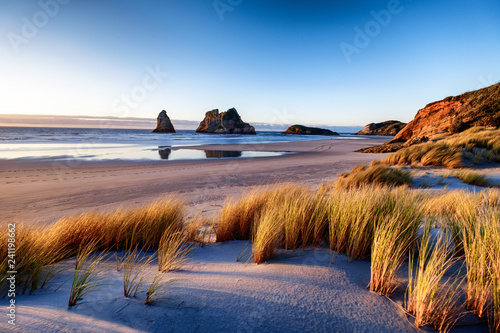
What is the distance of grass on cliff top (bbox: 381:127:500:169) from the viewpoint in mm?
8633

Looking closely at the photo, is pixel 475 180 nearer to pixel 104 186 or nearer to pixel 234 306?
pixel 234 306

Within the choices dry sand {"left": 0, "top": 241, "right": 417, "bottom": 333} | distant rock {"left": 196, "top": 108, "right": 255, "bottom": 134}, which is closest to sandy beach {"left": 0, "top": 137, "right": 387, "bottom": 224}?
dry sand {"left": 0, "top": 241, "right": 417, "bottom": 333}

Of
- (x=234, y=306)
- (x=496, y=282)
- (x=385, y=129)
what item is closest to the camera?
(x=496, y=282)

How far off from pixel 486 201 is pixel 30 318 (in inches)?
229

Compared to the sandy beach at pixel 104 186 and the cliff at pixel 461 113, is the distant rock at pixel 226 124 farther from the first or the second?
the sandy beach at pixel 104 186

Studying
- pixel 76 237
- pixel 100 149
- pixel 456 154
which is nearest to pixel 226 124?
pixel 100 149

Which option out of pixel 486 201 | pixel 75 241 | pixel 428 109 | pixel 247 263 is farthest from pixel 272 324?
pixel 428 109

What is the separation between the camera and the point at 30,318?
1388mm

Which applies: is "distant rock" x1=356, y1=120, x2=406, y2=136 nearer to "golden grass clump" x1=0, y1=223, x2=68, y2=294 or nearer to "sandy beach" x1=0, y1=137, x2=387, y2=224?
"sandy beach" x1=0, y1=137, x2=387, y2=224

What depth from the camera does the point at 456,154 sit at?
28.2 feet

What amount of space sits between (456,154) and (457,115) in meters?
10.3

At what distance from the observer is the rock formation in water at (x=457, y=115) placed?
1458 cm

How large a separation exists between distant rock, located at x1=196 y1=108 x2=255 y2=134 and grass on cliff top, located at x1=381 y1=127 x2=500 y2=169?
83.8m

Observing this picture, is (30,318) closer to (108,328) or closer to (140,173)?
(108,328)
